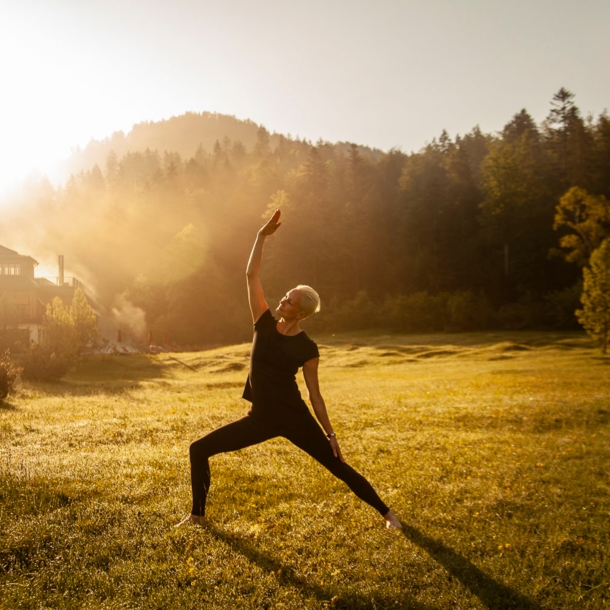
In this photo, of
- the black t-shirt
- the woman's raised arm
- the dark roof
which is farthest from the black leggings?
the dark roof

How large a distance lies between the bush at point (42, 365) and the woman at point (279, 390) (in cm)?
2565

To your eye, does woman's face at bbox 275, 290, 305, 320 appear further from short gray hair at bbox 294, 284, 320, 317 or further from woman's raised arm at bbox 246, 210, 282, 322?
woman's raised arm at bbox 246, 210, 282, 322

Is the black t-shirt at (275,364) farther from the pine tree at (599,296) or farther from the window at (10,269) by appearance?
the window at (10,269)

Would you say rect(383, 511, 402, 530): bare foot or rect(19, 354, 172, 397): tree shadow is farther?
rect(19, 354, 172, 397): tree shadow

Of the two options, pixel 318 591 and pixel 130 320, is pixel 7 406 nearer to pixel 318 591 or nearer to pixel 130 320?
pixel 318 591

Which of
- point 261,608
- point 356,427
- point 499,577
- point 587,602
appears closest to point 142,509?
point 261,608

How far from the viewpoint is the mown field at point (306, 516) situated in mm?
5492

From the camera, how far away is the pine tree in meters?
42.0

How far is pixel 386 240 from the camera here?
8844 centimetres

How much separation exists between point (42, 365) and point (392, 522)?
26.6m

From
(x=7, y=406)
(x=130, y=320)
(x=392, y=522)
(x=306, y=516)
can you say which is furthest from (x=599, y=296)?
(x=130, y=320)

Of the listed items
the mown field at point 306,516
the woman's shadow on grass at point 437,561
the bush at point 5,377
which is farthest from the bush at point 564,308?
the woman's shadow on grass at point 437,561

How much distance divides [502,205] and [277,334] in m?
76.9

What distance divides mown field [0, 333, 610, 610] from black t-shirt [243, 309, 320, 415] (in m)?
1.70
